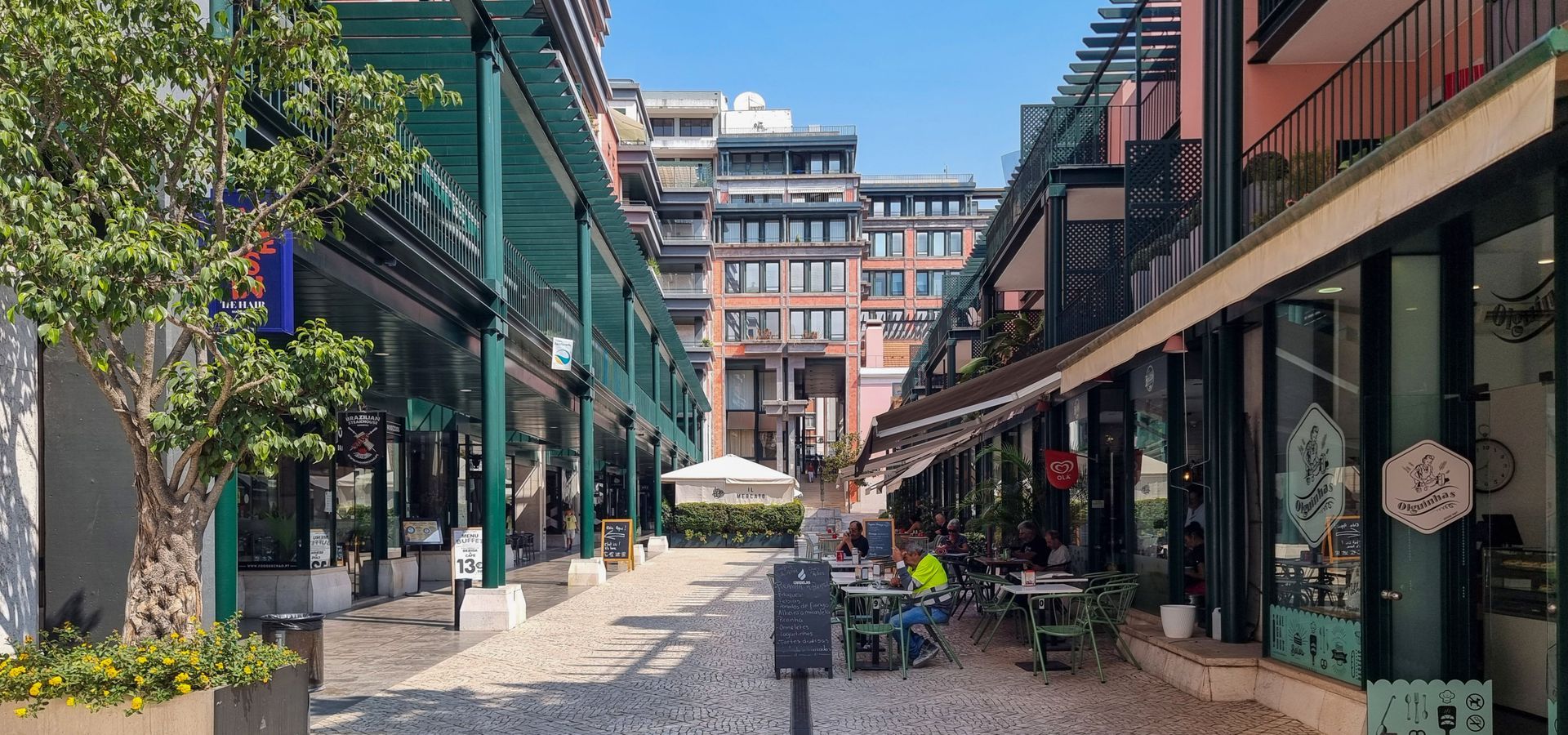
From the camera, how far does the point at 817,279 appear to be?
8294cm

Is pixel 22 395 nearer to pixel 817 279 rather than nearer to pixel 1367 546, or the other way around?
pixel 1367 546

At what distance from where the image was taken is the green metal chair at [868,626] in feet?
37.9

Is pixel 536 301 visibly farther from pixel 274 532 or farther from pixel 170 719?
pixel 170 719

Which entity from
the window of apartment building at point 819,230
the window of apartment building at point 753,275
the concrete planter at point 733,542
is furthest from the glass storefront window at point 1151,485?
the window of apartment building at point 753,275

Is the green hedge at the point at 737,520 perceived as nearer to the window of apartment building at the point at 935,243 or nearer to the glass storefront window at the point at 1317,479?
the glass storefront window at the point at 1317,479

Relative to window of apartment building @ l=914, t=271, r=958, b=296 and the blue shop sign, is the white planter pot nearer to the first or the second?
the blue shop sign

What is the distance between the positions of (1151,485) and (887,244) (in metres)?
86.9

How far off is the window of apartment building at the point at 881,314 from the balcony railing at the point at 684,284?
24.2 m

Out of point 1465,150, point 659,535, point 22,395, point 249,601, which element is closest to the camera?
point 1465,150

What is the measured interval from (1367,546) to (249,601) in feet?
45.5

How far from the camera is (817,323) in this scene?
83125mm

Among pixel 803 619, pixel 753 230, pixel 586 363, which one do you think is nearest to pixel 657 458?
pixel 586 363

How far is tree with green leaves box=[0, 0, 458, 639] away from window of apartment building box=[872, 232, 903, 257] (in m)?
92.6

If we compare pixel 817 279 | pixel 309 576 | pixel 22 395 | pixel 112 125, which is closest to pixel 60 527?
pixel 22 395
